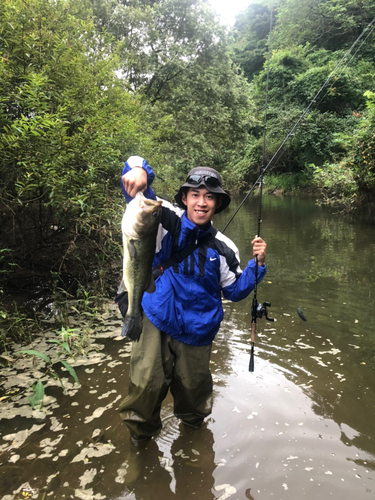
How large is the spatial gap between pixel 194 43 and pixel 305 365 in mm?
17124

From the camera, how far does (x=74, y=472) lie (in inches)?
96.3

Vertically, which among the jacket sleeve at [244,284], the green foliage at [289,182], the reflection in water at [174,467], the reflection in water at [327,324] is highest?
the green foliage at [289,182]

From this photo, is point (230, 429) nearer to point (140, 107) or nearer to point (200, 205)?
point (200, 205)

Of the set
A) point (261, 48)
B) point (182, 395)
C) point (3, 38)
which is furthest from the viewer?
point (261, 48)

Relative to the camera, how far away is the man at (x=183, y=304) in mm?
2400

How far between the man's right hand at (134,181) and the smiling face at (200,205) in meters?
0.46

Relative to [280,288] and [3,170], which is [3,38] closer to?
[3,170]

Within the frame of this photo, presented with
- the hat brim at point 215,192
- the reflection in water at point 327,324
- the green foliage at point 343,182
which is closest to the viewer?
the hat brim at point 215,192

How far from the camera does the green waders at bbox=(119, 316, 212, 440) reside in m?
2.39

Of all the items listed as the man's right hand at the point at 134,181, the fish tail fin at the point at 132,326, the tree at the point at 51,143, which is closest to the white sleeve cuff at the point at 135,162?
the man's right hand at the point at 134,181

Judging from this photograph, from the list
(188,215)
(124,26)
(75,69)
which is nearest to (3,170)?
(75,69)

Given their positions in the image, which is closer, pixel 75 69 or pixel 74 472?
pixel 74 472

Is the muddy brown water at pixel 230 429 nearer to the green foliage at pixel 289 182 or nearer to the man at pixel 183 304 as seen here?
the man at pixel 183 304

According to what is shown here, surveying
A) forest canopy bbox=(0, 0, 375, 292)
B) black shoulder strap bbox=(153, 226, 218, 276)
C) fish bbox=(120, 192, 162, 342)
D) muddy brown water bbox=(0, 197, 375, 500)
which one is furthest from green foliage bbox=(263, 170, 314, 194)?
fish bbox=(120, 192, 162, 342)
